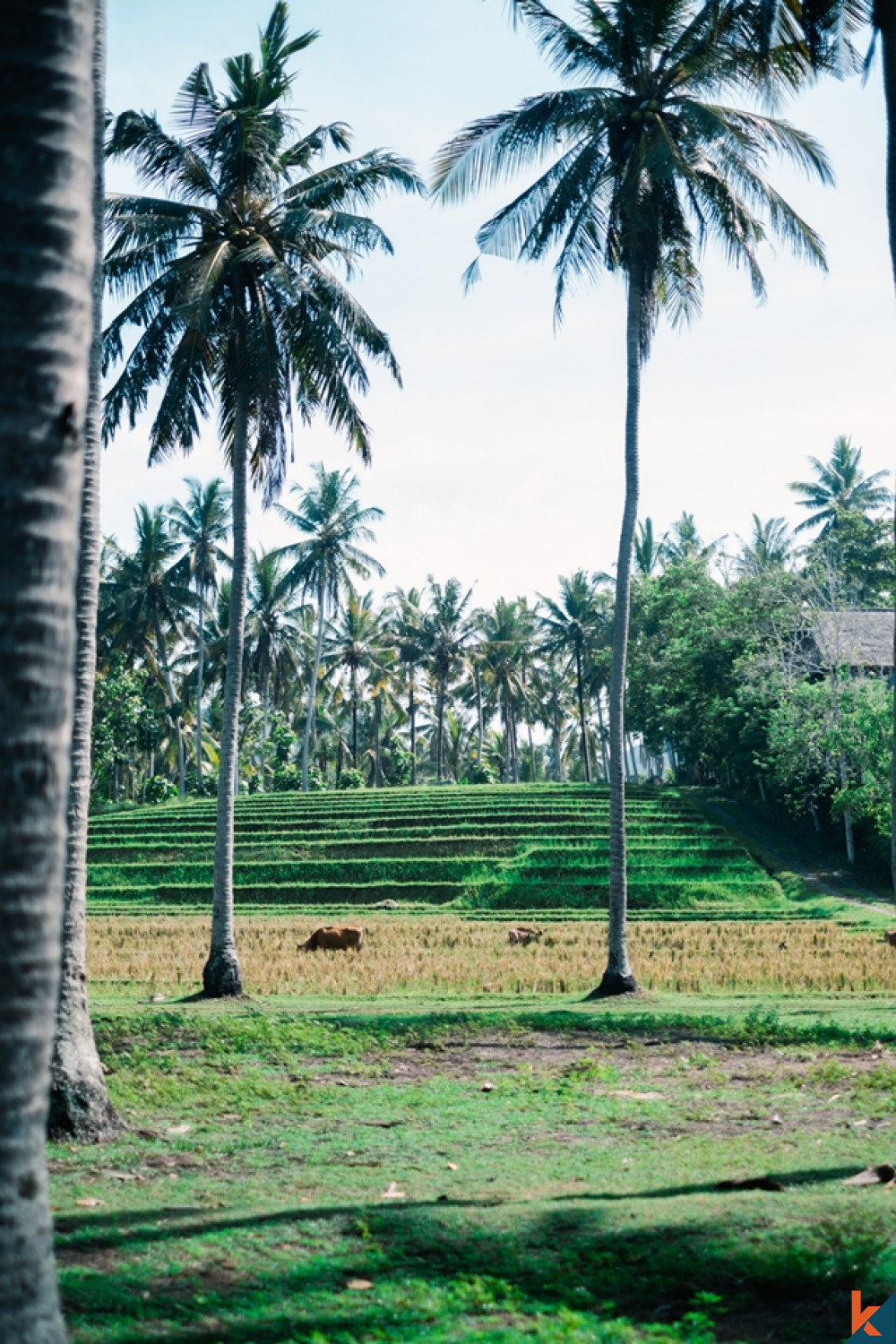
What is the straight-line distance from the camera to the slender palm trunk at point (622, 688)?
15383 millimetres

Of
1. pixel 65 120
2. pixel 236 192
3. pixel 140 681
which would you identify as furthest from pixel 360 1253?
pixel 140 681

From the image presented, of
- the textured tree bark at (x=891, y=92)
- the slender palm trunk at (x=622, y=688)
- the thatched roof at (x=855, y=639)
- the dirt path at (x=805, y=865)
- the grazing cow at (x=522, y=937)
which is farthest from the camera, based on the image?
the thatched roof at (x=855, y=639)

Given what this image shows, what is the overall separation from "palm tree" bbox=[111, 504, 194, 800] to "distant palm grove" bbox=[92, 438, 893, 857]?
92 mm

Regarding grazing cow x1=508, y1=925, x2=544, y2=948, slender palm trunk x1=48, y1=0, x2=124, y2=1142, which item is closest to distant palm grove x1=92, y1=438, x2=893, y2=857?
grazing cow x1=508, y1=925, x2=544, y2=948

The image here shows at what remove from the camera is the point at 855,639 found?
41.3m

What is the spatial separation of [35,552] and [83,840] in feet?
19.7

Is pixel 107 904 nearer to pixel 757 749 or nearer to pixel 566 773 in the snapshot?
pixel 757 749

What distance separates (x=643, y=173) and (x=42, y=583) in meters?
14.7

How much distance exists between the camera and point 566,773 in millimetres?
113000

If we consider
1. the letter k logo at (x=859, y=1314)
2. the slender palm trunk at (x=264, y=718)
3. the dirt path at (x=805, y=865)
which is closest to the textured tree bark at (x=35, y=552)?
the letter k logo at (x=859, y=1314)

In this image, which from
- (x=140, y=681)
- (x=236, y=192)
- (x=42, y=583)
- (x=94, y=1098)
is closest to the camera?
(x=42, y=583)

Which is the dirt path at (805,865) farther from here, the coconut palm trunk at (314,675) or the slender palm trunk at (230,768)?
the slender palm trunk at (230,768)

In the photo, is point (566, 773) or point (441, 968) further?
point (566, 773)

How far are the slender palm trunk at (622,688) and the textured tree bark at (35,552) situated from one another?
12752mm
